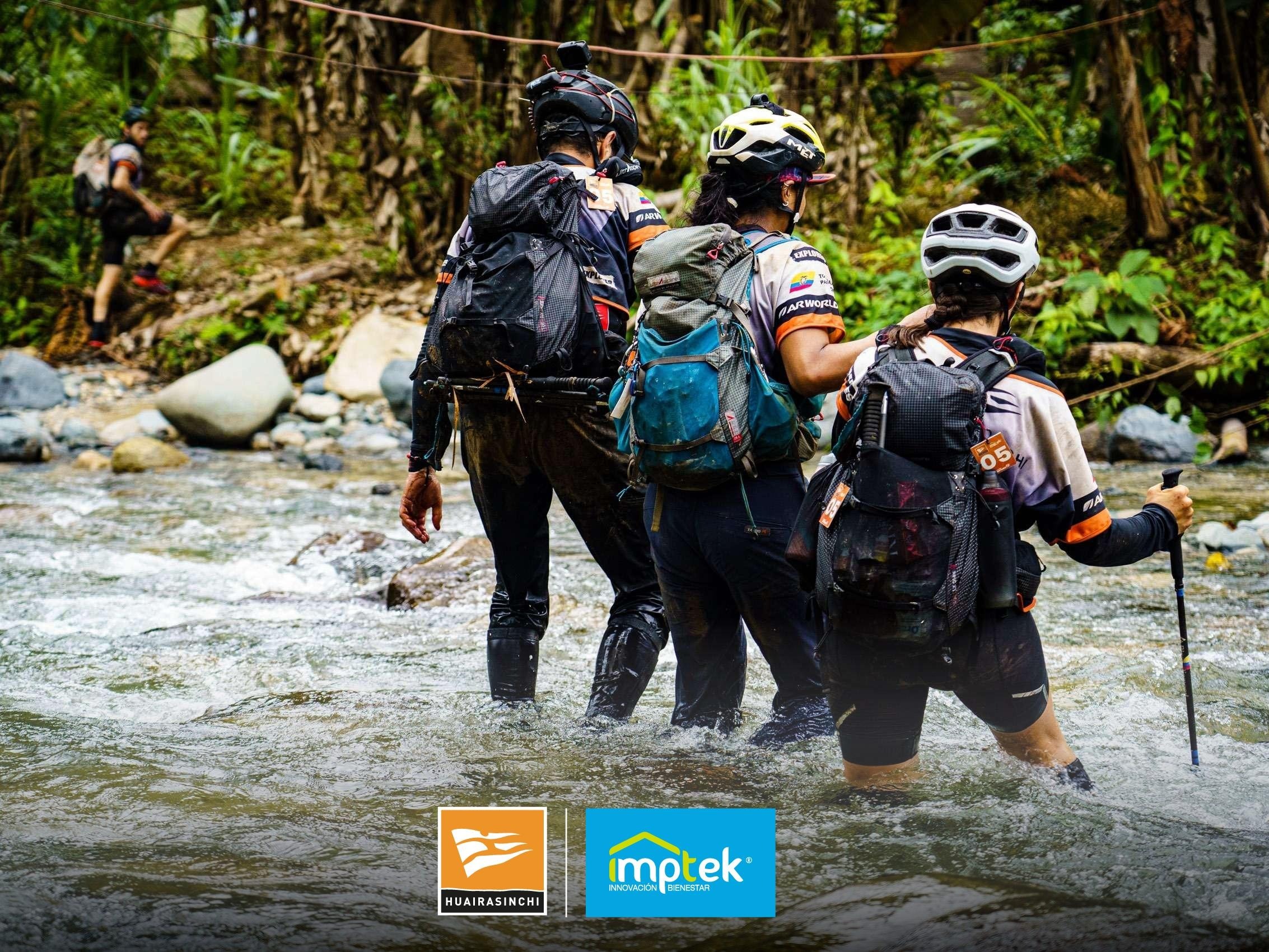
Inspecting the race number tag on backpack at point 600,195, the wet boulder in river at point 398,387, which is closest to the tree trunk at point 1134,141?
the wet boulder in river at point 398,387

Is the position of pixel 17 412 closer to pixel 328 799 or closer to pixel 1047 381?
pixel 328 799

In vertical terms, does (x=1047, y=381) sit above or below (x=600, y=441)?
above

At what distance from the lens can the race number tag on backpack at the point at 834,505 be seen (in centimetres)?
283

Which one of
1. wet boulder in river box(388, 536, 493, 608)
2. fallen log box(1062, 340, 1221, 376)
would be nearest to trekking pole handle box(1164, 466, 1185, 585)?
wet boulder in river box(388, 536, 493, 608)

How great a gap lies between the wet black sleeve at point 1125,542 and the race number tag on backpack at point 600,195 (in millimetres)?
1724

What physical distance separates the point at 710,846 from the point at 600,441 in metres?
1.44

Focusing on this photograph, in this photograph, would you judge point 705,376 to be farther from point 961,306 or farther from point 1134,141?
point 1134,141

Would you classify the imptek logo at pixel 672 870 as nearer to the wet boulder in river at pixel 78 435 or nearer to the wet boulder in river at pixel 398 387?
the wet boulder in river at pixel 398 387

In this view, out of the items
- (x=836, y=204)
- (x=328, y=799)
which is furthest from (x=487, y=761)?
(x=836, y=204)

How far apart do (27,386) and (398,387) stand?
382 cm

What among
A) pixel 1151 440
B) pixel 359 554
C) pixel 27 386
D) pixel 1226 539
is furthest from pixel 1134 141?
pixel 27 386

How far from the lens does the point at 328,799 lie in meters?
3.55

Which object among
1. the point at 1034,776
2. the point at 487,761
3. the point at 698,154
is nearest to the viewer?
the point at 1034,776

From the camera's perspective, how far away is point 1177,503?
3.05 m
